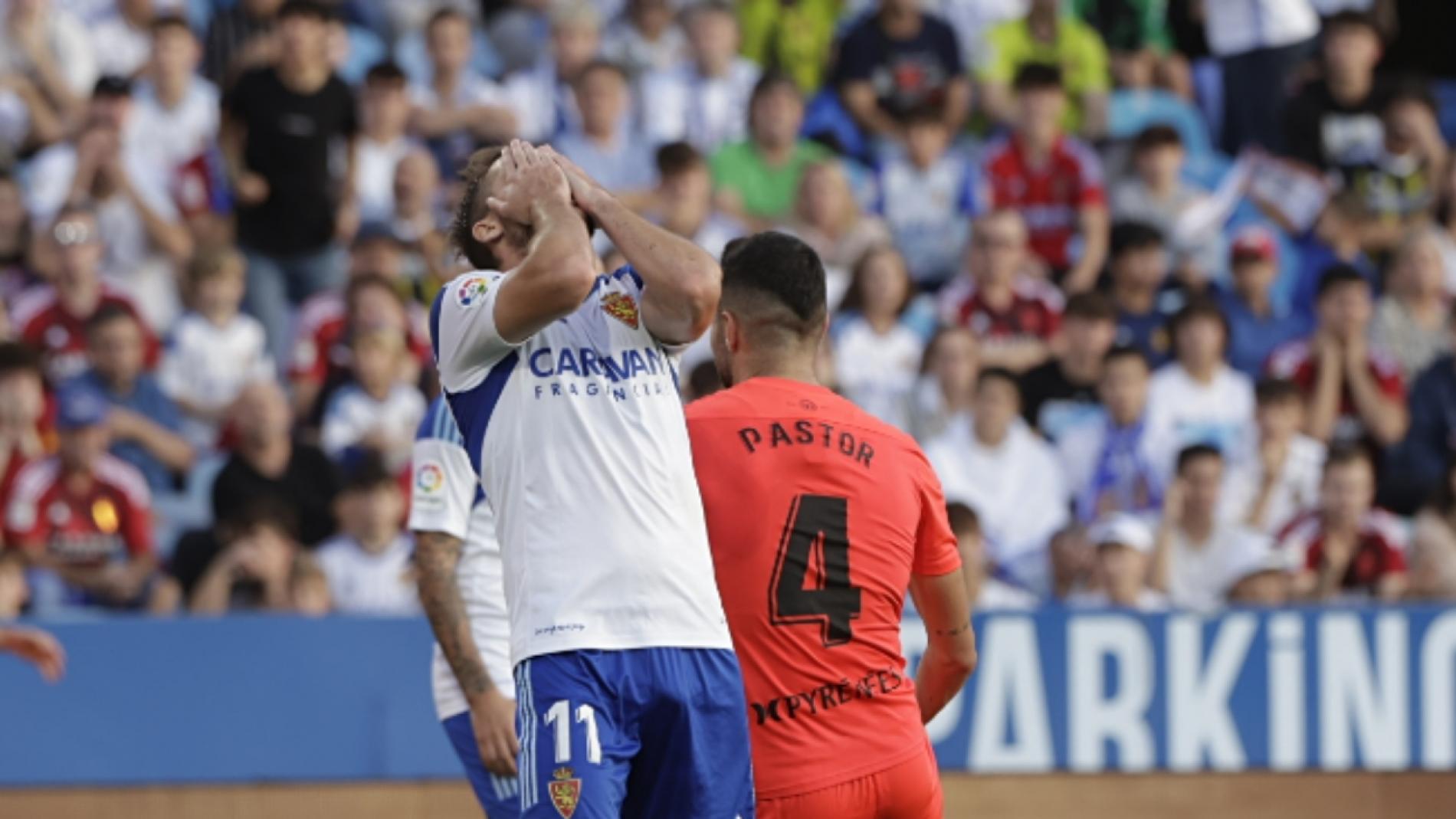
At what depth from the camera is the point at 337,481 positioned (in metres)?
11.5

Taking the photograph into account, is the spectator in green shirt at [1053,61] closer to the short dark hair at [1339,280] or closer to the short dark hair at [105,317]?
the short dark hair at [1339,280]

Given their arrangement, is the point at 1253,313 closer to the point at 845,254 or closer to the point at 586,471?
the point at 845,254

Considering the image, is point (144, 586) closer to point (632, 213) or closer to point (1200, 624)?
point (1200, 624)

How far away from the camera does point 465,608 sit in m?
6.54

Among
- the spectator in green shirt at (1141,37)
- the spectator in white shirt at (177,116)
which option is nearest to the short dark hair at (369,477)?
the spectator in white shirt at (177,116)

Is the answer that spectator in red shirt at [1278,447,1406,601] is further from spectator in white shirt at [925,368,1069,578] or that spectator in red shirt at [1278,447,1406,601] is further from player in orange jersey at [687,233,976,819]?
player in orange jersey at [687,233,976,819]

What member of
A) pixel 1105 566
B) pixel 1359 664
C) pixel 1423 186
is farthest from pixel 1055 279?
pixel 1359 664

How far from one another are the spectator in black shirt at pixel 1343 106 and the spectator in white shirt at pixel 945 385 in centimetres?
371

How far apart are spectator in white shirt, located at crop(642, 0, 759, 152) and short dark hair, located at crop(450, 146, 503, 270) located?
28.6ft

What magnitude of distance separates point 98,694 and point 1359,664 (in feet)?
18.6

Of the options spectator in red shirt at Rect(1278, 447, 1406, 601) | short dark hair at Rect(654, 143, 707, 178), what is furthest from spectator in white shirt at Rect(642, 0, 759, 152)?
spectator in red shirt at Rect(1278, 447, 1406, 601)

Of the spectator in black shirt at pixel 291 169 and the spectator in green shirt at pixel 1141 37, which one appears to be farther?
the spectator in green shirt at pixel 1141 37

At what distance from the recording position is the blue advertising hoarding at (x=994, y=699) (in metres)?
9.68

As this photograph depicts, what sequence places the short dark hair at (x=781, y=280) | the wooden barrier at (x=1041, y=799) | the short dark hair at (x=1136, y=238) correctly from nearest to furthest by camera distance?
1. the short dark hair at (x=781, y=280)
2. the wooden barrier at (x=1041, y=799)
3. the short dark hair at (x=1136, y=238)
